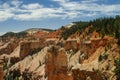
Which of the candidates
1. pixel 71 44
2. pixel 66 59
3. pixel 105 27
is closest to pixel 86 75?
pixel 66 59

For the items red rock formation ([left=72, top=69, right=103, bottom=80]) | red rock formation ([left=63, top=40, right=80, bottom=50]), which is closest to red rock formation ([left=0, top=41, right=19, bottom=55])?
red rock formation ([left=63, top=40, right=80, bottom=50])

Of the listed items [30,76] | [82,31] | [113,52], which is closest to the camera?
[113,52]

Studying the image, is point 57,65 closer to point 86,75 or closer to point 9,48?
point 86,75

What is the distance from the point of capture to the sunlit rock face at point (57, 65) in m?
40.2

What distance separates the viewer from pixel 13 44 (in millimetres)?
153500

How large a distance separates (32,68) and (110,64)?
5237 cm

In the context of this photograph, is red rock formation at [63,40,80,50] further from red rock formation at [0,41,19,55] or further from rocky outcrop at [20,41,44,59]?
red rock formation at [0,41,19,55]

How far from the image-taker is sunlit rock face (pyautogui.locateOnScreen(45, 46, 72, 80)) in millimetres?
40250

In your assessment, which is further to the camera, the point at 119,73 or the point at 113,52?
the point at 113,52

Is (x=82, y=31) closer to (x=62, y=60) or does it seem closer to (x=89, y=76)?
(x=89, y=76)

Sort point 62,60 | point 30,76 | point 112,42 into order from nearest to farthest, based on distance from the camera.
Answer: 1. point 62,60
2. point 112,42
3. point 30,76

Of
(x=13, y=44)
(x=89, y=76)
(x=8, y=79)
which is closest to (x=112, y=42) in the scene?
(x=89, y=76)

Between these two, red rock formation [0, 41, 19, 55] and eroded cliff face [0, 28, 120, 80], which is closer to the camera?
eroded cliff face [0, 28, 120, 80]

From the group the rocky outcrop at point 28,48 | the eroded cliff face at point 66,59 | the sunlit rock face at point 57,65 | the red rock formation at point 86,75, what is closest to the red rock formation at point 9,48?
the eroded cliff face at point 66,59
